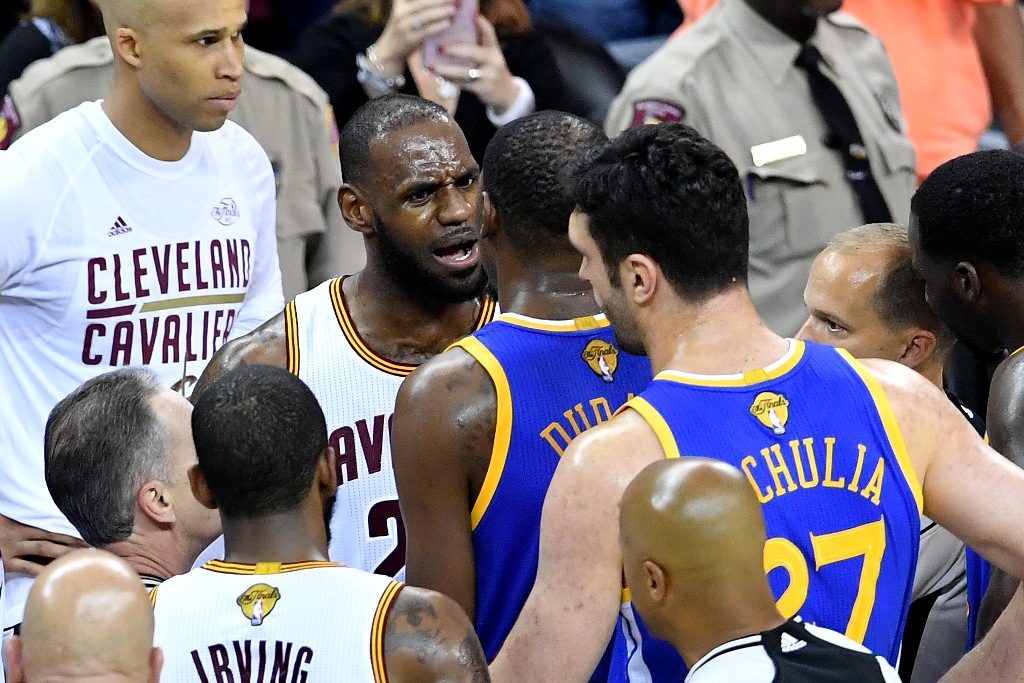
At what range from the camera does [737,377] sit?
2.47m

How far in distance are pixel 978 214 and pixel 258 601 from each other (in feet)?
5.33

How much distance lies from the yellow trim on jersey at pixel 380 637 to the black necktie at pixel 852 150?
307 cm

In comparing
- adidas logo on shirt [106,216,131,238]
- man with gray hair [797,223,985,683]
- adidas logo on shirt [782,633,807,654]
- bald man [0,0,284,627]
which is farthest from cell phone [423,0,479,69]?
adidas logo on shirt [782,633,807,654]

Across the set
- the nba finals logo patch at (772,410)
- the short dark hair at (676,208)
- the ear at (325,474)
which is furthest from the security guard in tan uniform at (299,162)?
the nba finals logo patch at (772,410)

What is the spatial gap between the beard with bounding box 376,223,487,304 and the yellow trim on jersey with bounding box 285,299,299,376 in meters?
0.23

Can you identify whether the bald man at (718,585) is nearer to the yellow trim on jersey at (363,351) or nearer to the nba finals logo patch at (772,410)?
the nba finals logo patch at (772,410)

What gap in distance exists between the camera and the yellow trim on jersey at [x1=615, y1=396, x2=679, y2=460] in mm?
2393

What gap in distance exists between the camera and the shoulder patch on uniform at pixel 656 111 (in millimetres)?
5031

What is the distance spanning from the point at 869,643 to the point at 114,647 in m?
1.18

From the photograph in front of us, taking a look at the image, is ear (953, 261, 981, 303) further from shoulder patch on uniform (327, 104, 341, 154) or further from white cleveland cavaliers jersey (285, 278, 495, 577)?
shoulder patch on uniform (327, 104, 341, 154)

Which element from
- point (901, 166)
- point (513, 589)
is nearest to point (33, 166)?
point (513, 589)

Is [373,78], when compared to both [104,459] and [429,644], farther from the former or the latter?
[429,644]

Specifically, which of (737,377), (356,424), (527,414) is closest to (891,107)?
(356,424)

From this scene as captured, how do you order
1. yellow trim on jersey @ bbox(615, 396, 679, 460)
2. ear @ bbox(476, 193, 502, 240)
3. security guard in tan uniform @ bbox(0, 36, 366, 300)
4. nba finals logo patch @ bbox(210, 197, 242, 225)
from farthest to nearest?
security guard in tan uniform @ bbox(0, 36, 366, 300), nba finals logo patch @ bbox(210, 197, 242, 225), ear @ bbox(476, 193, 502, 240), yellow trim on jersey @ bbox(615, 396, 679, 460)
